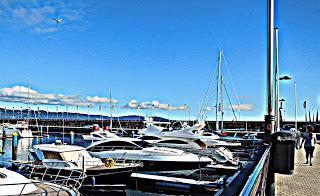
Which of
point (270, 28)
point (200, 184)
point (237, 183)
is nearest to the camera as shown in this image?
point (237, 183)

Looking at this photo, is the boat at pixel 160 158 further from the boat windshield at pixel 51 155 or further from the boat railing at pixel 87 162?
the boat windshield at pixel 51 155

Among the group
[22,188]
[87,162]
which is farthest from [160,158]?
[22,188]

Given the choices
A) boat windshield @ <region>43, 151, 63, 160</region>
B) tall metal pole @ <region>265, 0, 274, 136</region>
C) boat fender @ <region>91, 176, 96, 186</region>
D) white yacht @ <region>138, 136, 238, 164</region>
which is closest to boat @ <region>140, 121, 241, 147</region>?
white yacht @ <region>138, 136, 238, 164</region>

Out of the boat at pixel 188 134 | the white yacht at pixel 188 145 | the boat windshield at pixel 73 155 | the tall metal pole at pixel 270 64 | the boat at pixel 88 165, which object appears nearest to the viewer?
the tall metal pole at pixel 270 64

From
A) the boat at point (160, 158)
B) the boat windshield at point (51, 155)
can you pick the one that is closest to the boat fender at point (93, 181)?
the boat windshield at point (51, 155)

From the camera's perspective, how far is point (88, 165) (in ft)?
55.7

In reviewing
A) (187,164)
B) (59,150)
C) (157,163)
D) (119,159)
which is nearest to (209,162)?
(187,164)

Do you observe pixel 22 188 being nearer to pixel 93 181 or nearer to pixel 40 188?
pixel 40 188

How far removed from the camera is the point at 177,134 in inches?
1103

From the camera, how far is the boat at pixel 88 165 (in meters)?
17.0

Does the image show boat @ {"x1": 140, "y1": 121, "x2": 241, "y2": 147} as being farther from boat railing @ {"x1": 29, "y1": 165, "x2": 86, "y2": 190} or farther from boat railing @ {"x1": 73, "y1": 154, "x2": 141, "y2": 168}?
boat railing @ {"x1": 29, "y1": 165, "x2": 86, "y2": 190}

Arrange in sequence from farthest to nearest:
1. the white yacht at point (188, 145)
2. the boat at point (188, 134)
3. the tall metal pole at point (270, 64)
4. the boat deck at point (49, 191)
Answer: the boat at point (188, 134) < the white yacht at point (188, 145) < the tall metal pole at point (270, 64) < the boat deck at point (49, 191)

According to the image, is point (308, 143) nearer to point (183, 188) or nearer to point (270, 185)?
point (183, 188)

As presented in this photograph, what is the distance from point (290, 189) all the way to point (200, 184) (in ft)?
10.6
